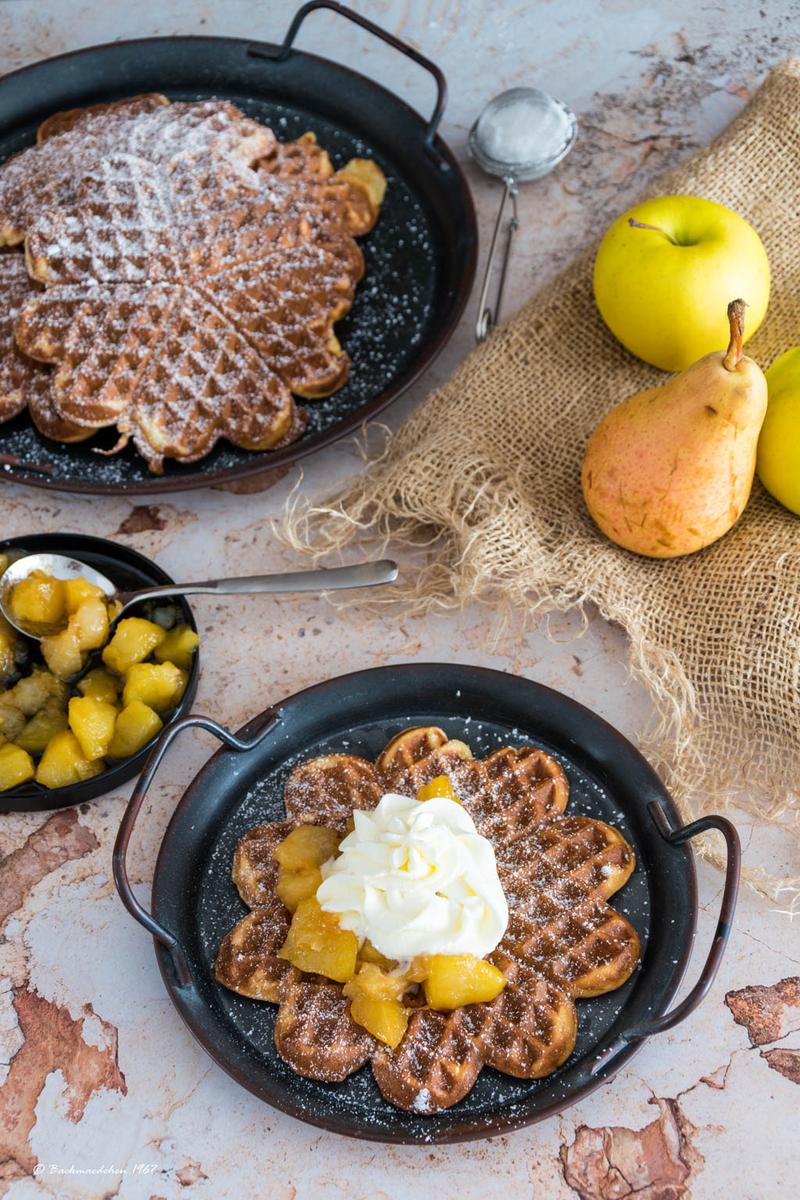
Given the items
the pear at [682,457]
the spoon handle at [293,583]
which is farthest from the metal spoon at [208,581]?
the pear at [682,457]

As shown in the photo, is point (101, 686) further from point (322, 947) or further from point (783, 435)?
point (783, 435)

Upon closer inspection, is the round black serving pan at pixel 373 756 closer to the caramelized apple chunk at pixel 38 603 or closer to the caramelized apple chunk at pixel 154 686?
the caramelized apple chunk at pixel 154 686

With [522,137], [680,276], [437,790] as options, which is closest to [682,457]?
[680,276]

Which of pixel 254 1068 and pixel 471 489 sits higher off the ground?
pixel 471 489

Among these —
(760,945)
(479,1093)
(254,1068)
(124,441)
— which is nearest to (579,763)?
(760,945)

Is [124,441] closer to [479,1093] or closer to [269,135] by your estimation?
[269,135]

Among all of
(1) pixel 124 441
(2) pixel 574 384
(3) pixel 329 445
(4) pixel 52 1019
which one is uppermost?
(2) pixel 574 384

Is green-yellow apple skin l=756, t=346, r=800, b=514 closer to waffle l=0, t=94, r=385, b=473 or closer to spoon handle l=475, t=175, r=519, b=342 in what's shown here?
spoon handle l=475, t=175, r=519, b=342
